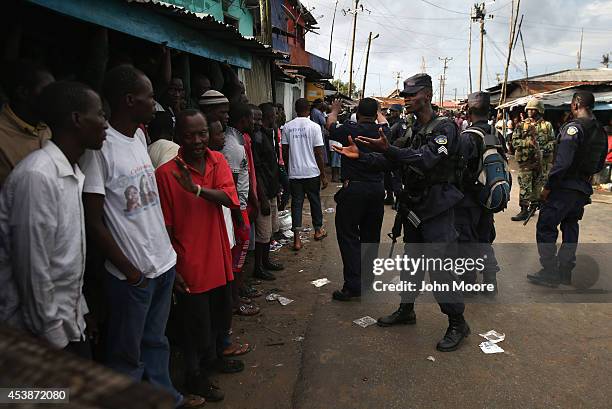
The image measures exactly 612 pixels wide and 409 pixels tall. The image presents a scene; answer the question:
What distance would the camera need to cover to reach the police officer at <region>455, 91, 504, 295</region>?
391cm

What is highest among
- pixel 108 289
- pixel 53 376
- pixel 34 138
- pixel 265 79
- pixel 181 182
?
pixel 265 79

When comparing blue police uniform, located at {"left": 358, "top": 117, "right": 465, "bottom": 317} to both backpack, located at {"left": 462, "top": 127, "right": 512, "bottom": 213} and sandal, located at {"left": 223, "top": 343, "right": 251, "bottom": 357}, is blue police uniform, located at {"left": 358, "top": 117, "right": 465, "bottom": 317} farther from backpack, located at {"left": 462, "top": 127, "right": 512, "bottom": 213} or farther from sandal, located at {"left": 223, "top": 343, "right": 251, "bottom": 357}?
sandal, located at {"left": 223, "top": 343, "right": 251, "bottom": 357}

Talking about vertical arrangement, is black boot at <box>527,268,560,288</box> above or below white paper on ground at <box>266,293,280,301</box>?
above

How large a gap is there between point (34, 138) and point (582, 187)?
4881 millimetres

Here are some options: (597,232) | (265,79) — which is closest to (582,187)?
(597,232)

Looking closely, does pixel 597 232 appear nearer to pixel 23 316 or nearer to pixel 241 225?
pixel 241 225

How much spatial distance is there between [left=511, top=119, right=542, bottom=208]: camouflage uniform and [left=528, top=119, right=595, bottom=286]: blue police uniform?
2.74 m

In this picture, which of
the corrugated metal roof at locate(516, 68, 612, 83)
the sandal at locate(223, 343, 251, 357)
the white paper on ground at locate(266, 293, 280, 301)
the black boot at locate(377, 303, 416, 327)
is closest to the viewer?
the sandal at locate(223, 343, 251, 357)

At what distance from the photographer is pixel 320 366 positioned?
312 cm

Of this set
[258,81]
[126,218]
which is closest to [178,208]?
[126,218]

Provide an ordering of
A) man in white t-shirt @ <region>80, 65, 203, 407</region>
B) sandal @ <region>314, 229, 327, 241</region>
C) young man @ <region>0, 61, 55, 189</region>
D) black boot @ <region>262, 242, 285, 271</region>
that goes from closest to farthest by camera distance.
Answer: young man @ <region>0, 61, 55, 189</region> → man in white t-shirt @ <region>80, 65, 203, 407</region> → black boot @ <region>262, 242, 285, 271</region> → sandal @ <region>314, 229, 327, 241</region>

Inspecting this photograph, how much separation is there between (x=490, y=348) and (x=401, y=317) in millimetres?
741

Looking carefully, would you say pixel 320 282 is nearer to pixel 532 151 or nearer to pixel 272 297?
pixel 272 297

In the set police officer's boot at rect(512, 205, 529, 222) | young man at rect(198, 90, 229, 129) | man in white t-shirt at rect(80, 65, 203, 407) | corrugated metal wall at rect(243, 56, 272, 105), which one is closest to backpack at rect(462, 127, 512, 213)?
young man at rect(198, 90, 229, 129)
